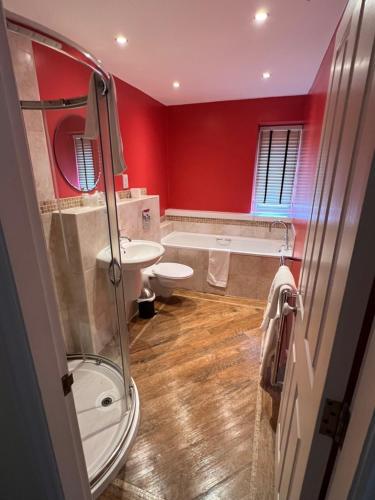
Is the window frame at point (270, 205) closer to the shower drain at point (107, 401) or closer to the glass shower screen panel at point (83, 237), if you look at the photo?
the glass shower screen panel at point (83, 237)

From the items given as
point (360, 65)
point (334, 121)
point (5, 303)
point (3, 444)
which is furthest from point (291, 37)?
point (3, 444)

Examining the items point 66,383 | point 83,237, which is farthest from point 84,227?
point 66,383

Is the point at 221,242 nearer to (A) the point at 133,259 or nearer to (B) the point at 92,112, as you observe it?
(A) the point at 133,259

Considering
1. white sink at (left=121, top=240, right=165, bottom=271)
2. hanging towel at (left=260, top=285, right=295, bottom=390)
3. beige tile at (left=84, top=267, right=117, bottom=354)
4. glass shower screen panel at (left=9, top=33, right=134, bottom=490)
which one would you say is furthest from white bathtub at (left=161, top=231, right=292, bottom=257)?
hanging towel at (left=260, top=285, right=295, bottom=390)

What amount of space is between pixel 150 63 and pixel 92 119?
Answer: 1.22 metres

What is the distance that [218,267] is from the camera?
3.23 meters

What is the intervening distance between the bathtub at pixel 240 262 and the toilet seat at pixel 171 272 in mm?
375

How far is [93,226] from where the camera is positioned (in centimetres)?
195

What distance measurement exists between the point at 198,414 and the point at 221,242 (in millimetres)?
2542

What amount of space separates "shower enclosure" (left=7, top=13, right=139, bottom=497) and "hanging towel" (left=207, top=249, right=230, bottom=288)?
59.1 inches

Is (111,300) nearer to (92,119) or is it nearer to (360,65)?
(92,119)

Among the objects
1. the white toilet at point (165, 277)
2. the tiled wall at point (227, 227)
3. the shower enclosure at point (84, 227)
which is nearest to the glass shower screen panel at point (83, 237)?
the shower enclosure at point (84, 227)

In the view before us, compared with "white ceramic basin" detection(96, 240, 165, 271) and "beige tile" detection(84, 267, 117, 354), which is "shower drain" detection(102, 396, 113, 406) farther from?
"white ceramic basin" detection(96, 240, 165, 271)

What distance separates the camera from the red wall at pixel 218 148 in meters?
3.38
